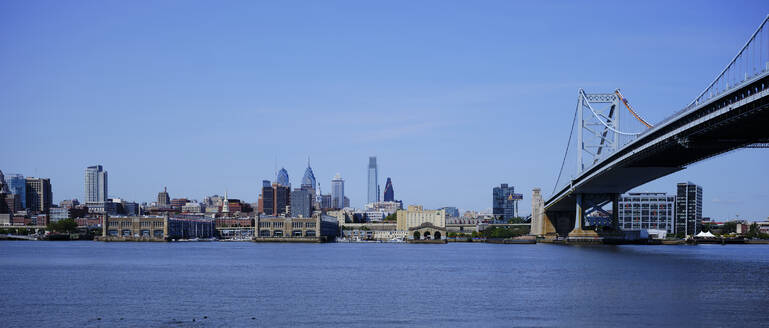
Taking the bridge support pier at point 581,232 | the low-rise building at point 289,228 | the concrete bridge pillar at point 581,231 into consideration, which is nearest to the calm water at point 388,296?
the concrete bridge pillar at point 581,231

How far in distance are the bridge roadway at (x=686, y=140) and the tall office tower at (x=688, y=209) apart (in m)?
77.2

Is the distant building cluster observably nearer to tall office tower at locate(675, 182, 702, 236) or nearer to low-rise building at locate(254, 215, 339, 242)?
tall office tower at locate(675, 182, 702, 236)

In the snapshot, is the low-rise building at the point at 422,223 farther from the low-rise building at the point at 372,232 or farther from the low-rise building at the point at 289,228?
the low-rise building at the point at 289,228

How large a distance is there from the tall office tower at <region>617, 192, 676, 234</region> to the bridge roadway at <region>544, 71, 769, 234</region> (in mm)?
74786

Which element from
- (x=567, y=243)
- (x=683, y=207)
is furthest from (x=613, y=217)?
(x=683, y=207)

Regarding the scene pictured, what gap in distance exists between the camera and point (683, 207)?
5984 inches

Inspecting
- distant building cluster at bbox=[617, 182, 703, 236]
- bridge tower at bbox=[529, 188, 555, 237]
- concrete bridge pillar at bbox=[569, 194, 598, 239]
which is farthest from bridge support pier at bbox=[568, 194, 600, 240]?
distant building cluster at bbox=[617, 182, 703, 236]

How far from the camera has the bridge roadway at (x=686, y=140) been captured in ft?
120

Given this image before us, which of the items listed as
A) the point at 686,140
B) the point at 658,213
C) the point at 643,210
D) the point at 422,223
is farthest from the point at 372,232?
the point at 686,140

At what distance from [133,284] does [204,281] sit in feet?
9.72

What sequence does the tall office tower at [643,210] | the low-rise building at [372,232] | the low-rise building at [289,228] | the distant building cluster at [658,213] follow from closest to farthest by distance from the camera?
the low-rise building at [289,228], the distant building cluster at [658,213], the tall office tower at [643,210], the low-rise building at [372,232]

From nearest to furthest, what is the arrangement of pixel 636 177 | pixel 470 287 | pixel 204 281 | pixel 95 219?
pixel 470 287 → pixel 204 281 → pixel 636 177 → pixel 95 219

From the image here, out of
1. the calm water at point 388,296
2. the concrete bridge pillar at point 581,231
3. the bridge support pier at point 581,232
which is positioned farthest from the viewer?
the bridge support pier at point 581,232

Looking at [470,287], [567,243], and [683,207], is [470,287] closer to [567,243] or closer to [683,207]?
[567,243]
